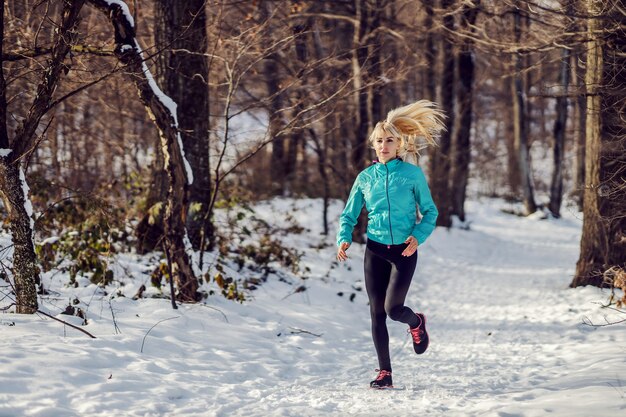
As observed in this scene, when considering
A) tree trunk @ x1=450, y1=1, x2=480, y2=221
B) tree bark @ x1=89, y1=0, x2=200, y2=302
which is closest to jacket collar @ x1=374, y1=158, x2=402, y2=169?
tree bark @ x1=89, y1=0, x2=200, y2=302

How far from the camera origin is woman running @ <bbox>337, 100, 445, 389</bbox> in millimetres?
4562

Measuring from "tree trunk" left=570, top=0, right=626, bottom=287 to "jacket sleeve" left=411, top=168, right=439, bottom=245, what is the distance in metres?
2.98

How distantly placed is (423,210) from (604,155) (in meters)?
4.00

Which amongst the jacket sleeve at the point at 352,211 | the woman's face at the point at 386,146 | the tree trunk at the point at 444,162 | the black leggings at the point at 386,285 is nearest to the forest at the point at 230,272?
the black leggings at the point at 386,285

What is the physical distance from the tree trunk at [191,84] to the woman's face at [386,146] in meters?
3.08

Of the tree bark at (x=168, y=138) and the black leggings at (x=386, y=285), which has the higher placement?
the tree bark at (x=168, y=138)

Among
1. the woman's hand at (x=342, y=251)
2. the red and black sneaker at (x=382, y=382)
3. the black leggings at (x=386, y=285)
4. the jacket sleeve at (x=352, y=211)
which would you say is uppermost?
the jacket sleeve at (x=352, y=211)

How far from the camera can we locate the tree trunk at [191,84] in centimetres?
732

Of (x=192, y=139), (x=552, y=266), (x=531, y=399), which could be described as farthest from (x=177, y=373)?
(x=552, y=266)

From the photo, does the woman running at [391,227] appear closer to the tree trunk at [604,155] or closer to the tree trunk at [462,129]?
the tree trunk at [604,155]

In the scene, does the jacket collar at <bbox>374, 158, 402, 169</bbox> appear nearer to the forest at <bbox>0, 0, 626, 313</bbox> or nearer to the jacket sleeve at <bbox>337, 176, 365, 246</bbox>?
the jacket sleeve at <bbox>337, 176, 365, 246</bbox>

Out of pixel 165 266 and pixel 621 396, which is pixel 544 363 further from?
pixel 165 266

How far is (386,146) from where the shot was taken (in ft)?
15.3

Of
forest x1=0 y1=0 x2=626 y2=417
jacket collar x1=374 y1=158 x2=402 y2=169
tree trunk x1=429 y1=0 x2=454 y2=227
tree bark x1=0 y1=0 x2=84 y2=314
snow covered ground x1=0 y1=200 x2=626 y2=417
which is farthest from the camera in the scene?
tree trunk x1=429 y1=0 x2=454 y2=227
